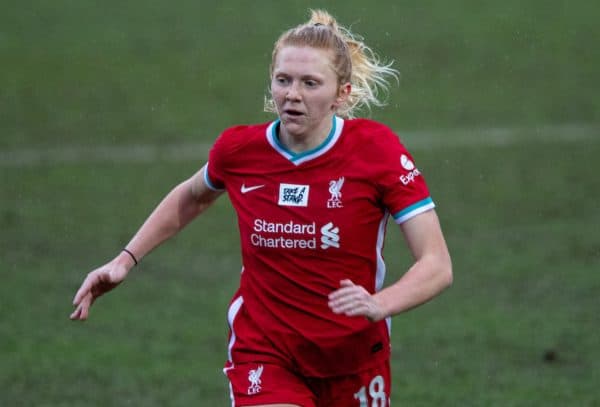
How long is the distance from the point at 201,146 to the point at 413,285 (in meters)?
14.4

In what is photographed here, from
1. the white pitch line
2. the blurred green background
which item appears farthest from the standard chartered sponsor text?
the white pitch line

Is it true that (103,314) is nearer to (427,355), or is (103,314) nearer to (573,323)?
(427,355)

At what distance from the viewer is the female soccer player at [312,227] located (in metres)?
6.03

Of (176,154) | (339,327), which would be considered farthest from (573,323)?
(176,154)

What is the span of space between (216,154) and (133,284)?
6.66m

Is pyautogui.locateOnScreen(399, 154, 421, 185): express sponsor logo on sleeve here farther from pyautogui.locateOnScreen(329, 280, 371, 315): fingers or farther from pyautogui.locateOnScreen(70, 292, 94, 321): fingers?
pyautogui.locateOnScreen(70, 292, 94, 321): fingers

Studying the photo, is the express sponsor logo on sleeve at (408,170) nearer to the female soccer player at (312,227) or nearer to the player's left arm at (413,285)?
the female soccer player at (312,227)

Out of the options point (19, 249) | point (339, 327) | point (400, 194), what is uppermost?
point (19, 249)

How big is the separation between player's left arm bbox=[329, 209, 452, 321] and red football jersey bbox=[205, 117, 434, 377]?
0.11 m

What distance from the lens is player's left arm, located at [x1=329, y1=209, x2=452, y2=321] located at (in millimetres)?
5316

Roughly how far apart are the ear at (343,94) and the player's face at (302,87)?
0.07 m

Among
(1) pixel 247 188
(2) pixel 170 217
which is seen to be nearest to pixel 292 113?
(1) pixel 247 188

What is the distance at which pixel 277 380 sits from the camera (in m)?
6.12

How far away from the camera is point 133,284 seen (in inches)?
509
